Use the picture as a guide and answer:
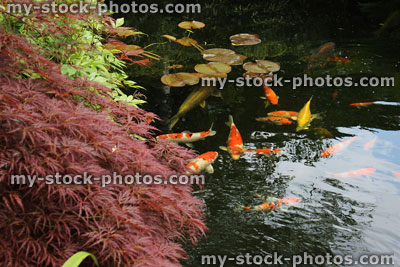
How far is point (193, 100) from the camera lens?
432 cm

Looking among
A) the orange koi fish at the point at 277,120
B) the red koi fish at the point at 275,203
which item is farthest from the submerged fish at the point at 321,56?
the red koi fish at the point at 275,203

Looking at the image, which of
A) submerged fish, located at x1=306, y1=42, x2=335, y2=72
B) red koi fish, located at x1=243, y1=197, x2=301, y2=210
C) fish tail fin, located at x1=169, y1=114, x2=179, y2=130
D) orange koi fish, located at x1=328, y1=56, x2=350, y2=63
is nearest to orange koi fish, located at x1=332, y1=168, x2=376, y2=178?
red koi fish, located at x1=243, y1=197, x2=301, y2=210

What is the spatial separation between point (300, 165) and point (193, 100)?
1.49 meters

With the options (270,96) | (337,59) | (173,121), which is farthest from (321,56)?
(173,121)

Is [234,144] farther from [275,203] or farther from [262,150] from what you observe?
[275,203]

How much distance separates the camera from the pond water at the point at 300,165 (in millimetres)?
2467

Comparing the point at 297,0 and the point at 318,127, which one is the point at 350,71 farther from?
the point at 297,0

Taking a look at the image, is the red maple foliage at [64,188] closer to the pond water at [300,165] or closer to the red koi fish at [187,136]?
the pond water at [300,165]

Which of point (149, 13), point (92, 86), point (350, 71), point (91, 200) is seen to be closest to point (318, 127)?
point (350, 71)

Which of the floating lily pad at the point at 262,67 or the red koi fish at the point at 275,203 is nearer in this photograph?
the red koi fish at the point at 275,203

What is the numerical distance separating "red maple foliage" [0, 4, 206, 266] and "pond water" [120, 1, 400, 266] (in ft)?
2.14

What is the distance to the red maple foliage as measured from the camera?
1.48m

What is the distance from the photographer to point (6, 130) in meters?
1.47

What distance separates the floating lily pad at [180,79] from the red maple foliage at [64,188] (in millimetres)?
2635
